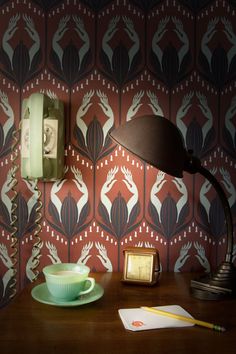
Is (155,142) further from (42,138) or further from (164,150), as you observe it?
(42,138)

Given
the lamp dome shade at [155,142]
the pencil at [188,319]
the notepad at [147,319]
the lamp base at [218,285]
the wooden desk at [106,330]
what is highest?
the lamp dome shade at [155,142]

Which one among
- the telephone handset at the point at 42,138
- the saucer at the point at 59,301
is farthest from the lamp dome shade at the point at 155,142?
the saucer at the point at 59,301

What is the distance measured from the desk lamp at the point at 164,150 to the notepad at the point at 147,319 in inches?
5.6

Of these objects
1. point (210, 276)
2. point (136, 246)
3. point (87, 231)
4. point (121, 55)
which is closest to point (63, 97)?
point (121, 55)

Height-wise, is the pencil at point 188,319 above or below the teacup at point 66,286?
below

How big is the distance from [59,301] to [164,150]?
1.71 feet

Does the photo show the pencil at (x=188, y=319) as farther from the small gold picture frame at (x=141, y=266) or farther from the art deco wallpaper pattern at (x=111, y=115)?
the art deco wallpaper pattern at (x=111, y=115)

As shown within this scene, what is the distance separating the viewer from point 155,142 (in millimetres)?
966

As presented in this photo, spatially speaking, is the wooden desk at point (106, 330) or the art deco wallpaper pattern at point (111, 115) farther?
the art deco wallpaper pattern at point (111, 115)

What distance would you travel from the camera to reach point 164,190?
1347mm

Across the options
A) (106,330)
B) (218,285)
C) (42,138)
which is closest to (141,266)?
(218,285)

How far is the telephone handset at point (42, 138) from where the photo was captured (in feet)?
3.75

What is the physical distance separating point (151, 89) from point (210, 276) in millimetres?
728

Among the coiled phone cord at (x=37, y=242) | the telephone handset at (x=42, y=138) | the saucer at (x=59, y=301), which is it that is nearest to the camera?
the saucer at (x=59, y=301)
